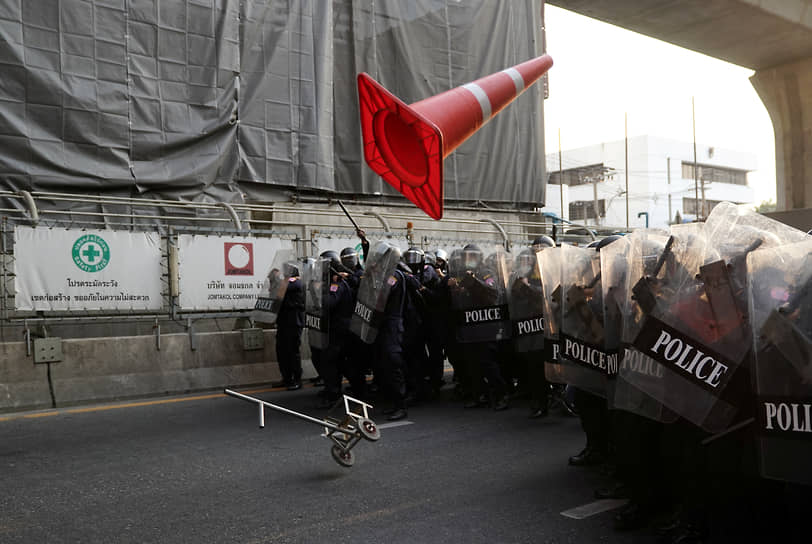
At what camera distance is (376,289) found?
736 centimetres

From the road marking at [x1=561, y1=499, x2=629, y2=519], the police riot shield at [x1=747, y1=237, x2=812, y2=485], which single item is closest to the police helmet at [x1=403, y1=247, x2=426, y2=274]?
the road marking at [x1=561, y1=499, x2=629, y2=519]

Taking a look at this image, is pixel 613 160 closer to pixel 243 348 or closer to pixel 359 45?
pixel 359 45

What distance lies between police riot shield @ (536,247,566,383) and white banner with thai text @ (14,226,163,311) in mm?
6149

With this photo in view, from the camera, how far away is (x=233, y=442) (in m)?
6.11

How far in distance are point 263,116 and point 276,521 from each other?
37.3 feet

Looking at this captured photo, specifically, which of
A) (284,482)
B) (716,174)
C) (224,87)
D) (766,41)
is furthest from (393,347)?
(716,174)

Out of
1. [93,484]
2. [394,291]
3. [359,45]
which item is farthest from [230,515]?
[359,45]

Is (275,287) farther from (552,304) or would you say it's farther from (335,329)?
(552,304)

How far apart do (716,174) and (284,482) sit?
65991 millimetres

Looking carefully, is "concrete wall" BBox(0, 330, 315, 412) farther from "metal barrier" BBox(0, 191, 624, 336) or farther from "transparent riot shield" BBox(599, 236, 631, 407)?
"transparent riot shield" BBox(599, 236, 631, 407)

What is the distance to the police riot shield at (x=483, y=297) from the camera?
759 centimetres

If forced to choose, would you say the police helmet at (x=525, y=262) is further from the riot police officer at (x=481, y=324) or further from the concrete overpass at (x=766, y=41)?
the concrete overpass at (x=766, y=41)

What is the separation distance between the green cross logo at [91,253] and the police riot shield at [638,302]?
23.1 ft

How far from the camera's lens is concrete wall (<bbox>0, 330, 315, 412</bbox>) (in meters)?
7.95
